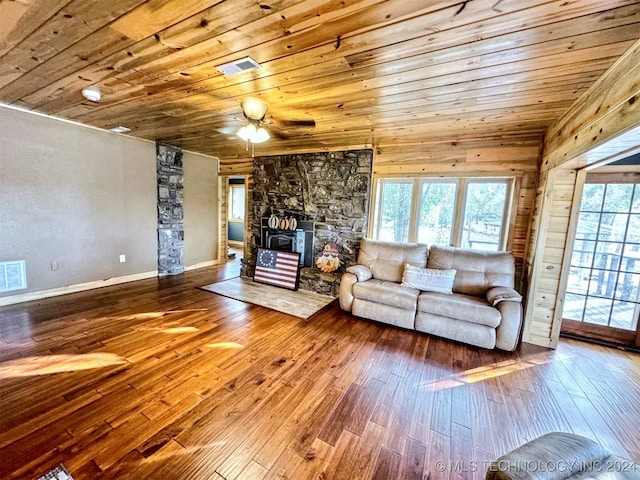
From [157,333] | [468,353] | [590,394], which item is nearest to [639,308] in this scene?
[590,394]

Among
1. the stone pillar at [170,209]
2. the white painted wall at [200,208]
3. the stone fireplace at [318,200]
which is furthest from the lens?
the white painted wall at [200,208]

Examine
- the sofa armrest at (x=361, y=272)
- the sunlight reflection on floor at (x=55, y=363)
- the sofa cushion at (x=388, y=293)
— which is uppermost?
the sofa armrest at (x=361, y=272)

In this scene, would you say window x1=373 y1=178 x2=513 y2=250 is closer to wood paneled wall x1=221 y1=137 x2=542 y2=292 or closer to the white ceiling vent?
wood paneled wall x1=221 y1=137 x2=542 y2=292

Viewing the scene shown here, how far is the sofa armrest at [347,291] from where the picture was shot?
3.50 metres

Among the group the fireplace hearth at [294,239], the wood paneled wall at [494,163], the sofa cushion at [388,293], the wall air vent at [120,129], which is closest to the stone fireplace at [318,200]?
the fireplace hearth at [294,239]

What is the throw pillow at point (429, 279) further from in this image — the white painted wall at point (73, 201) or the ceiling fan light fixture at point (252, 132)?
the white painted wall at point (73, 201)

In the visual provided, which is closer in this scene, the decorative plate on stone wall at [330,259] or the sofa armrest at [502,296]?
the sofa armrest at [502,296]

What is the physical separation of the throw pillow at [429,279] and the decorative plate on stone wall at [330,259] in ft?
4.07

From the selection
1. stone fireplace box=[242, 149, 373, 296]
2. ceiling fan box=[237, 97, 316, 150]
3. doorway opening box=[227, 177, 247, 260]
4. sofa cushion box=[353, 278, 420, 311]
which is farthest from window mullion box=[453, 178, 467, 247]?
doorway opening box=[227, 177, 247, 260]

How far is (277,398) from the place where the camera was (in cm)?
195

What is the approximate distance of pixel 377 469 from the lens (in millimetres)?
1447

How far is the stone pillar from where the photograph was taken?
15.8 ft

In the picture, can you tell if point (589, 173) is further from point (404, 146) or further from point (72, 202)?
point (72, 202)

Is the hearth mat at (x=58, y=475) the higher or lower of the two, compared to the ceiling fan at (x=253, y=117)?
lower
